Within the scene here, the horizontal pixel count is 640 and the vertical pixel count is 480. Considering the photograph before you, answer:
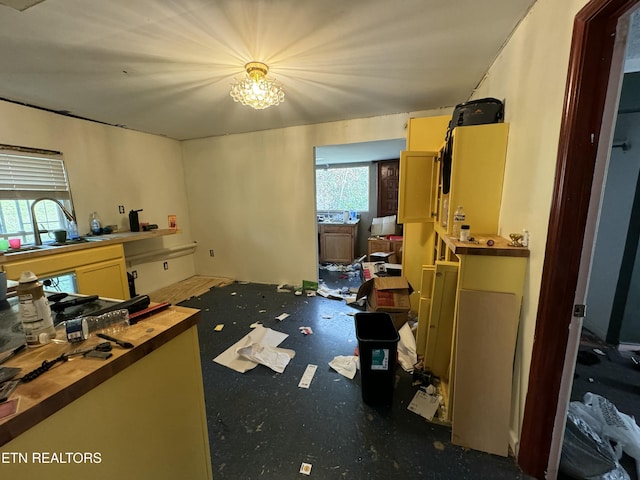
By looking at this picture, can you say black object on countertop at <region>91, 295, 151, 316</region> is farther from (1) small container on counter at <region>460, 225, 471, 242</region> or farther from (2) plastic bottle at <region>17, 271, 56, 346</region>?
(1) small container on counter at <region>460, 225, 471, 242</region>

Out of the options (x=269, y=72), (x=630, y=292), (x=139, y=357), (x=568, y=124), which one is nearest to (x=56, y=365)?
(x=139, y=357)

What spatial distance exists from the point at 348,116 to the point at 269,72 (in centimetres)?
135

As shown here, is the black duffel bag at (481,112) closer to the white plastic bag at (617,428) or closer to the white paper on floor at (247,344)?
the white plastic bag at (617,428)

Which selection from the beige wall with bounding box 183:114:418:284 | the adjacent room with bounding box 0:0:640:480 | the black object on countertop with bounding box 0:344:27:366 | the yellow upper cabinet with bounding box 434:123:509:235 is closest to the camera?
the black object on countertop with bounding box 0:344:27:366

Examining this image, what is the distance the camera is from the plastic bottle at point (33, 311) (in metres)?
0.75

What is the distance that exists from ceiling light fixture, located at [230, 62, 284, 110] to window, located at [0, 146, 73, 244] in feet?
7.46

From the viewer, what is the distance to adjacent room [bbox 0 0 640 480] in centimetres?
87

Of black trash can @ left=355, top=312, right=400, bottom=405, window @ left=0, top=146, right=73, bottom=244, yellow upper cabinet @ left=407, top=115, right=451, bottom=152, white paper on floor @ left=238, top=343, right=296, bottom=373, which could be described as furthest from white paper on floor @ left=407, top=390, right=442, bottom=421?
window @ left=0, top=146, right=73, bottom=244

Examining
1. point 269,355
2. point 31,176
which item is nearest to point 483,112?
point 269,355

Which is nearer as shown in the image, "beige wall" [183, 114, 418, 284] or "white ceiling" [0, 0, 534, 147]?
"white ceiling" [0, 0, 534, 147]

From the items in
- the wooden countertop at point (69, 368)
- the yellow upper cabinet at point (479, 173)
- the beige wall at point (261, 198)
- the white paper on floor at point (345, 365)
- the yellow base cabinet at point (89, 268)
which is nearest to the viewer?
the wooden countertop at point (69, 368)

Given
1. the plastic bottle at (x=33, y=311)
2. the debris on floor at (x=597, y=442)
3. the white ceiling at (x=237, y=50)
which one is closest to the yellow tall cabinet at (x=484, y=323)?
the debris on floor at (x=597, y=442)

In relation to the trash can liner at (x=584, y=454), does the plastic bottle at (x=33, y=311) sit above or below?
above

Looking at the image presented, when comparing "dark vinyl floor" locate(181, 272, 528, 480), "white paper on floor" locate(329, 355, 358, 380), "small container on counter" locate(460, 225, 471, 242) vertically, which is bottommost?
"dark vinyl floor" locate(181, 272, 528, 480)
